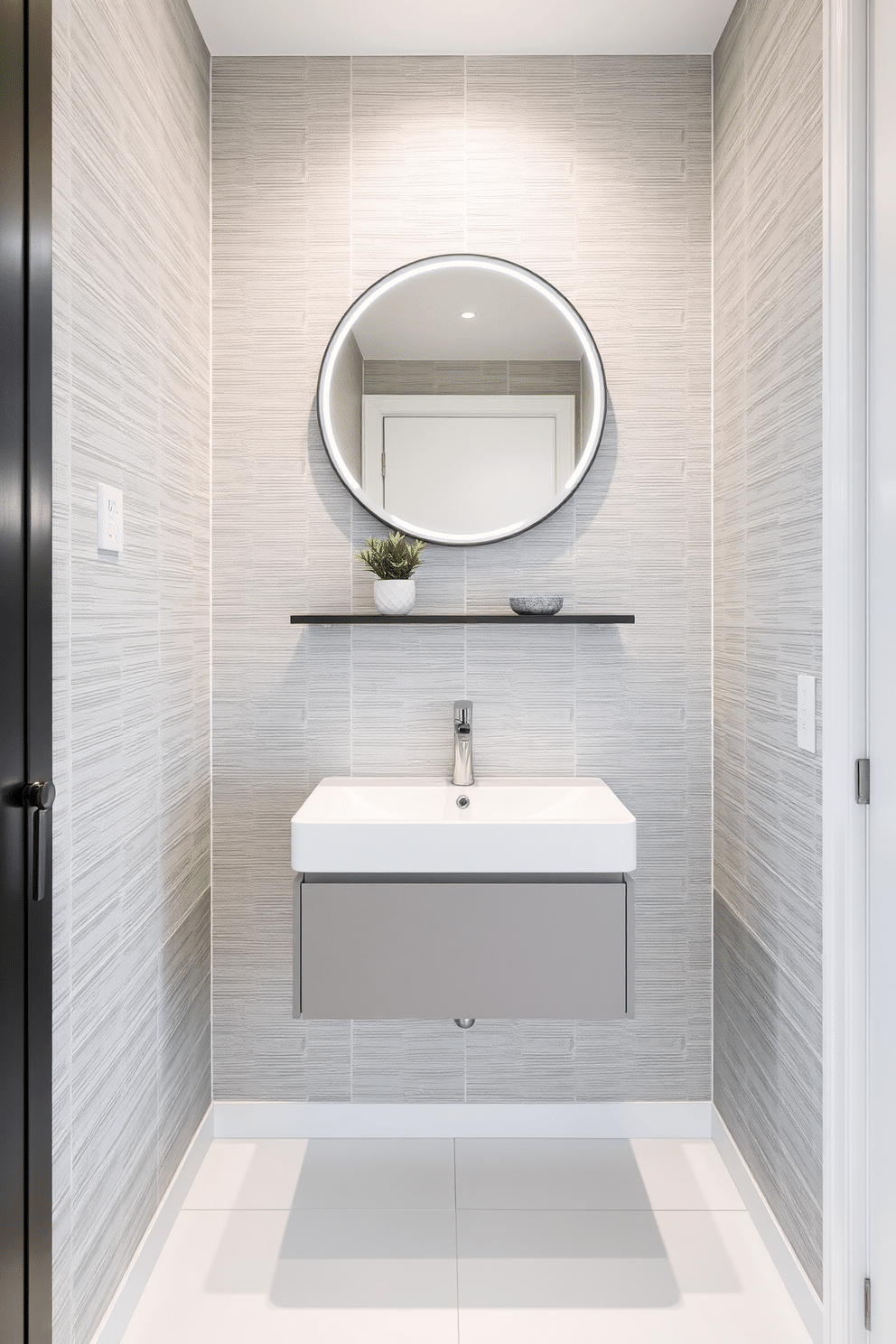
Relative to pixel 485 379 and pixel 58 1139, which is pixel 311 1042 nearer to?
pixel 58 1139

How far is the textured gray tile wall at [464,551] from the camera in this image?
85.0 inches

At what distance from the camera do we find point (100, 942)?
4.82ft

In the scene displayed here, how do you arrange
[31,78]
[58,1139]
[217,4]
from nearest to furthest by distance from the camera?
[31,78]
[58,1139]
[217,4]

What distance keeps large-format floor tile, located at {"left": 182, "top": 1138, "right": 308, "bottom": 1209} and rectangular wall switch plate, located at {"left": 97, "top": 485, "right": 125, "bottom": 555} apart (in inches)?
54.4

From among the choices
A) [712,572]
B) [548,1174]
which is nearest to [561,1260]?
[548,1174]

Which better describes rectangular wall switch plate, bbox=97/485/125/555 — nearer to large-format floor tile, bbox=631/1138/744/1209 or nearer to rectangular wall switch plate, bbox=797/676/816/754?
rectangular wall switch plate, bbox=797/676/816/754

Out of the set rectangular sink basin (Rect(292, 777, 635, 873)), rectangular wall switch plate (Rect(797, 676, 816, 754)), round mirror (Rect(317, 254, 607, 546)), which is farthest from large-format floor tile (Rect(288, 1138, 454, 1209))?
round mirror (Rect(317, 254, 607, 546))

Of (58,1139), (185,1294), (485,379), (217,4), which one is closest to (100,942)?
(58,1139)

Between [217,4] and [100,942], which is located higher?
[217,4]

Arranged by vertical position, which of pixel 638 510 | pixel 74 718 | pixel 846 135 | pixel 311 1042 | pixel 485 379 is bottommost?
pixel 311 1042

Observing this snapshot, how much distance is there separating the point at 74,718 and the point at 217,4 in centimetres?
162

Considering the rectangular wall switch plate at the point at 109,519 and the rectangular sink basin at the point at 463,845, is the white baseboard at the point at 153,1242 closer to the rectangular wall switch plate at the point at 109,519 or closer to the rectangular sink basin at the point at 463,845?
the rectangular sink basin at the point at 463,845

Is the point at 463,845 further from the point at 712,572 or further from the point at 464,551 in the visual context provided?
the point at 712,572

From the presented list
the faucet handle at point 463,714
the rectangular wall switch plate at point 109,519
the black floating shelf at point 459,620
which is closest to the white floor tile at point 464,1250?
the faucet handle at point 463,714
